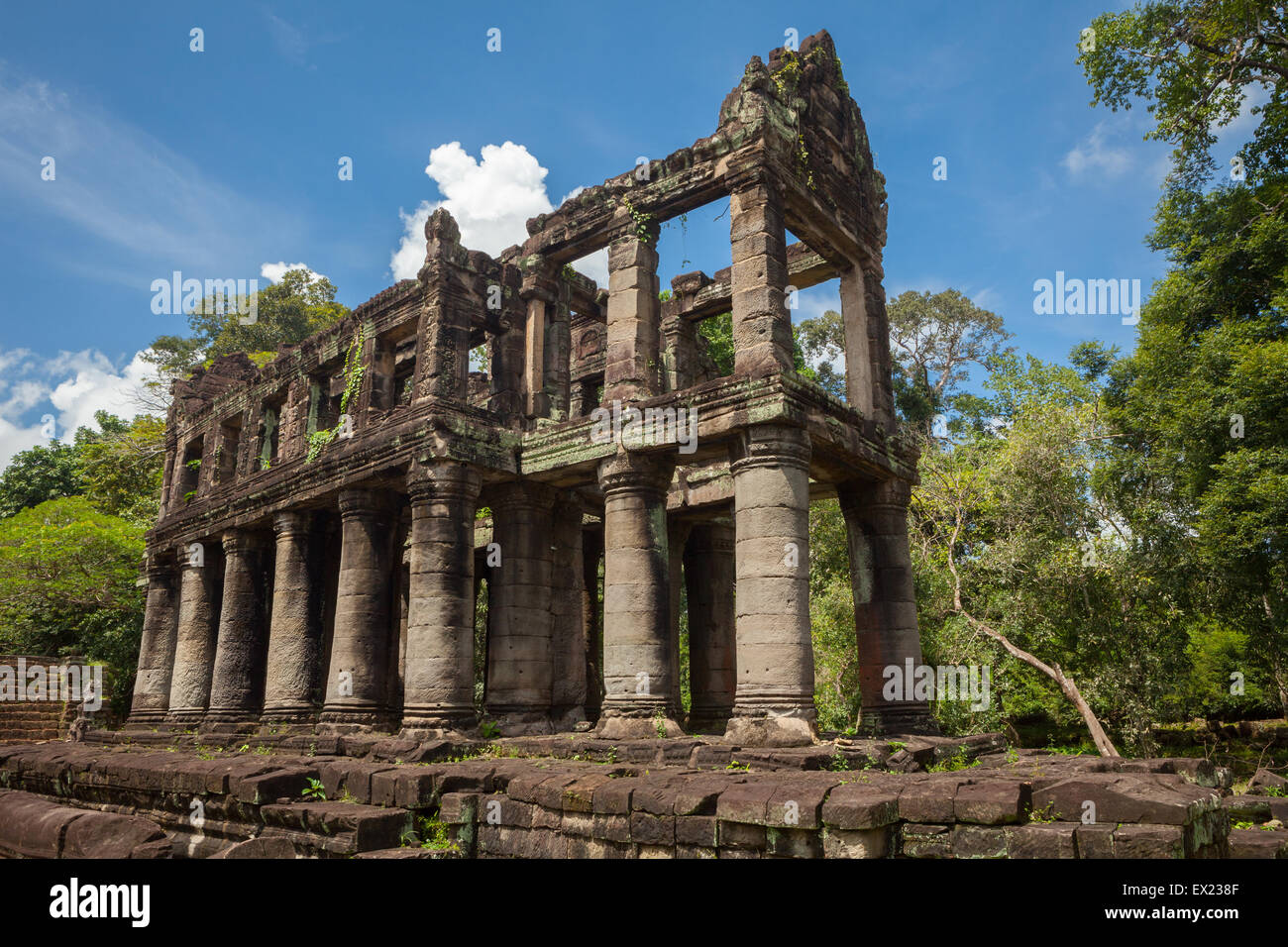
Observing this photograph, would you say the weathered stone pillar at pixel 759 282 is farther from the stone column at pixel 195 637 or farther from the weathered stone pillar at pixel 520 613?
the stone column at pixel 195 637

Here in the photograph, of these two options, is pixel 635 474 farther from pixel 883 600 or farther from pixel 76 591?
pixel 76 591

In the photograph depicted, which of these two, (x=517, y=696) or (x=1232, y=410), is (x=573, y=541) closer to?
(x=517, y=696)

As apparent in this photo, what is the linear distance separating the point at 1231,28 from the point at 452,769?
18.7 metres

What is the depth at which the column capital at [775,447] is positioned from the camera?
10703 millimetres

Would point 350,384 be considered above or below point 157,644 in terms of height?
above

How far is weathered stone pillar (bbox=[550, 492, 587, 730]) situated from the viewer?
14.0 m

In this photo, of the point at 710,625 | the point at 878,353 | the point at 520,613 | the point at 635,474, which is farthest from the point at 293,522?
the point at 878,353

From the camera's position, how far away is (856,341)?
14281 millimetres

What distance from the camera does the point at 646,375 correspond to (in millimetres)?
12641

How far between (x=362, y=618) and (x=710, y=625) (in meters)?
6.56

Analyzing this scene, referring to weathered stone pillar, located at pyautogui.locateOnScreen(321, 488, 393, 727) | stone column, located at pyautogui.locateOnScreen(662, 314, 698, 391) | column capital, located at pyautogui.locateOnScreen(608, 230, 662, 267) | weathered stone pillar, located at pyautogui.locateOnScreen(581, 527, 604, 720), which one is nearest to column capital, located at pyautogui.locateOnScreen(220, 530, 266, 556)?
weathered stone pillar, located at pyautogui.locateOnScreen(321, 488, 393, 727)

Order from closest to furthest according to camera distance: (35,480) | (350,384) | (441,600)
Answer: (441,600)
(350,384)
(35,480)

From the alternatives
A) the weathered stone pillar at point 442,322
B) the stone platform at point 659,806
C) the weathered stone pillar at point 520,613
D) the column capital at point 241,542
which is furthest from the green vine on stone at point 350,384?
the stone platform at point 659,806

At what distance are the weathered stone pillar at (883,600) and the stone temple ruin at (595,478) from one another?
4cm
